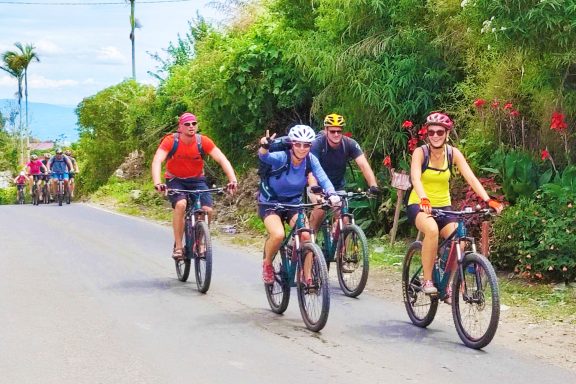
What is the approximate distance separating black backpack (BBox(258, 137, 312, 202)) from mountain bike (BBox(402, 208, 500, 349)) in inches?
58.0

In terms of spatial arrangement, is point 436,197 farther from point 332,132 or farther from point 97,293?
point 97,293

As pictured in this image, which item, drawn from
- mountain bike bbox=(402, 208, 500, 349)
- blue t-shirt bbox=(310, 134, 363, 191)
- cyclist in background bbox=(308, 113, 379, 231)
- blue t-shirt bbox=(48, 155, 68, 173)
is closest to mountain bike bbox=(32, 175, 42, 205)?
blue t-shirt bbox=(48, 155, 68, 173)

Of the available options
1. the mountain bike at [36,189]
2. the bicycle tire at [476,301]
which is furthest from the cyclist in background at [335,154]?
the mountain bike at [36,189]

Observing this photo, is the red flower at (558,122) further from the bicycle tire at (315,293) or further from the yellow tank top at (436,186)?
the bicycle tire at (315,293)

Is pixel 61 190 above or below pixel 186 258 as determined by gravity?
above

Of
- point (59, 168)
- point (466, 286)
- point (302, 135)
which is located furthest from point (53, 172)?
point (466, 286)

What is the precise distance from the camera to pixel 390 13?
14461mm

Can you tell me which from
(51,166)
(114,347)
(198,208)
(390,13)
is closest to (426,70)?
(390,13)

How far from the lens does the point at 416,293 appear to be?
8.29 m

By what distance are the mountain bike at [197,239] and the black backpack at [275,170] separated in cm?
148

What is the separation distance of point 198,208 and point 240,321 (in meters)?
2.28

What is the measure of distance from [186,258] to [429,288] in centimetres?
378

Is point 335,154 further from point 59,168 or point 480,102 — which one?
point 59,168

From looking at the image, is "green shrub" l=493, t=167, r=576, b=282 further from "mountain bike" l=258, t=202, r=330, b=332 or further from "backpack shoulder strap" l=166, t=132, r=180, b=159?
"backpack shoulder strap" l=166, t=132, r=180, b=159
